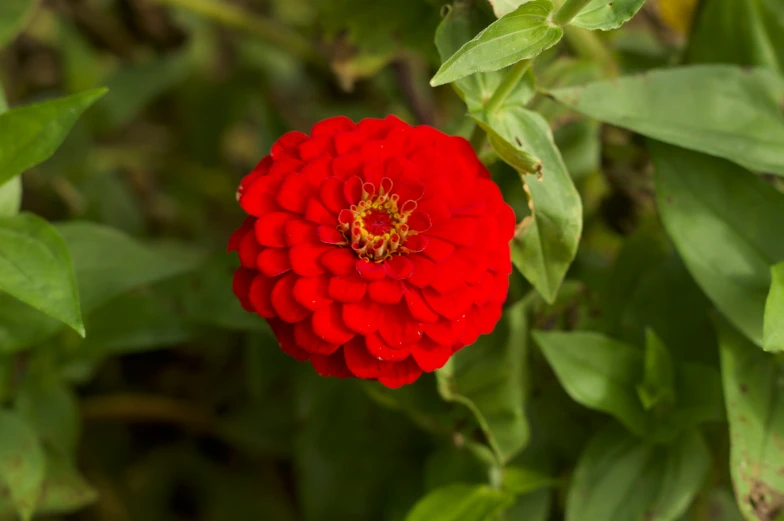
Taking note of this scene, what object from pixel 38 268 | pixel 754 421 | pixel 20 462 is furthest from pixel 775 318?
pixel 20 462

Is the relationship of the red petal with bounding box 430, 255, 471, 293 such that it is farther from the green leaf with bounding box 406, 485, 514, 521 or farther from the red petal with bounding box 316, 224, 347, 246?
the green leaf with bounding box 406, 485, 514, 521

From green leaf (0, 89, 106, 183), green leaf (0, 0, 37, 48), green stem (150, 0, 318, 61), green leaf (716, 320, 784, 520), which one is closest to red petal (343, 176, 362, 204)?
green leaf (0, 89, 106, 183)

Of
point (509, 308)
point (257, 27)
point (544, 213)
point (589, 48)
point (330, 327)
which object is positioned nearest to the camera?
point (330, 327)

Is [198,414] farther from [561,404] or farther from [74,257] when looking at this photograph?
[561,404]

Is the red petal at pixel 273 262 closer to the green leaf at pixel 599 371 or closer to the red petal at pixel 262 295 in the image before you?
the red petal at pixel 262 295

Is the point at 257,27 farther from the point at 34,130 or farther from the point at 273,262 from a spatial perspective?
the point at 273,262

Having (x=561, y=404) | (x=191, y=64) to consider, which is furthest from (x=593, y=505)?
(x=191, y=64)

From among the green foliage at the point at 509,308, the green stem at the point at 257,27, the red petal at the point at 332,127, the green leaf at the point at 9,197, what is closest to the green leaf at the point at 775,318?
the green foliage at the point at 509,308
